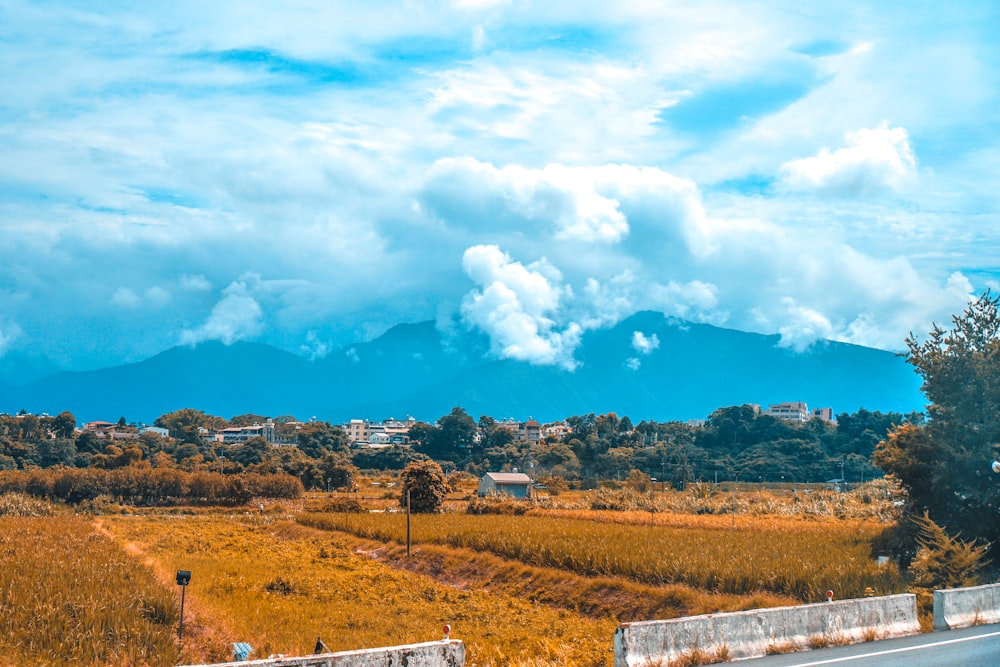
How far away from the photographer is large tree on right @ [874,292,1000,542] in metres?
28.8

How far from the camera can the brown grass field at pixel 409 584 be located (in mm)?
19969

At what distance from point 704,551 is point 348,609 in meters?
13.6

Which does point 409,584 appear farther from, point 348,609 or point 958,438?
point 958,438

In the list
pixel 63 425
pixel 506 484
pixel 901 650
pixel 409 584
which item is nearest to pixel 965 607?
pixel 901 650

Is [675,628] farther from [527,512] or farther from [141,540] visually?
[527,512]

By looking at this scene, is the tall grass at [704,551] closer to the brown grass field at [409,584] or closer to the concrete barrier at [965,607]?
the brown grass field at [409,584]

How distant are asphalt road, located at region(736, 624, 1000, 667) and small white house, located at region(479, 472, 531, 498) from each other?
76.1 metres

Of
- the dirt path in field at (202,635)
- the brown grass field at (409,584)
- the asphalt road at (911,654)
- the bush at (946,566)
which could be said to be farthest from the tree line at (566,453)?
the asphalt road at (911,654)

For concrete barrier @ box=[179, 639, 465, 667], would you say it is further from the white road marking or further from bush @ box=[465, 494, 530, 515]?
bush @ box=[465, 494, 530, 515]

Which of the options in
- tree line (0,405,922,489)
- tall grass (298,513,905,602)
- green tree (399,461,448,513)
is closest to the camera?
tall grass (298,513,905,602)

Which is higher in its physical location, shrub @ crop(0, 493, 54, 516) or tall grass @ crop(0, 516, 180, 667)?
shrub @ crop(0, 493, 54, 516)

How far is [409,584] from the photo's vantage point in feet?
115

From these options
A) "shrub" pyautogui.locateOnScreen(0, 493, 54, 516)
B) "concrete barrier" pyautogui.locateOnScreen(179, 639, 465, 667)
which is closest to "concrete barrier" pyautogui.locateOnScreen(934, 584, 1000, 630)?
"concrete barrier" pyautogui.locateOnScreen(179, 639, 465, 667)

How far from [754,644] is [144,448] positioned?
131 metres
